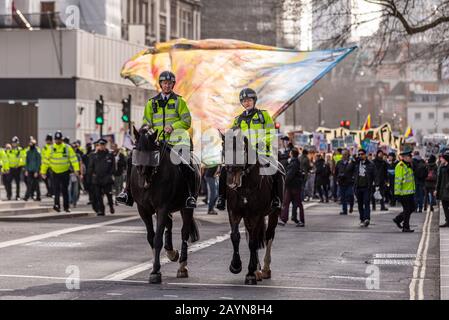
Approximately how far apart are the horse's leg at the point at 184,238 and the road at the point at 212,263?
0.50ft

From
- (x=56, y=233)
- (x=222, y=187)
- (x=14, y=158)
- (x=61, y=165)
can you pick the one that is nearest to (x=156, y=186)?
(x=222, y=187)

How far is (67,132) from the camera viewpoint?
67000 mm

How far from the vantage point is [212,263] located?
17.7m

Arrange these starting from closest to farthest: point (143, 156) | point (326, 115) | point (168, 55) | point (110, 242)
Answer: point (143, 156) < point (110, 242) < point (168, 55) < point (326, 115)

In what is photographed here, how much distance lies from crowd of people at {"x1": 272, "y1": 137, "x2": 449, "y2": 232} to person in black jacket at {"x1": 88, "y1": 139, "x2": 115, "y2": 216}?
4.23m

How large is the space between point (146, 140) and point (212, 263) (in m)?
3.27

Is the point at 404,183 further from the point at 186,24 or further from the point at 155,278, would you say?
the point at 186,24

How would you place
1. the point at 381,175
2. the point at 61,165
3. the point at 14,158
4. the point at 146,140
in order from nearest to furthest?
the point at 146,140 → the point at 61,165 → the point at 381,175 → the point at 14,158

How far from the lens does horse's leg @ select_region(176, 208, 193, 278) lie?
615 inches

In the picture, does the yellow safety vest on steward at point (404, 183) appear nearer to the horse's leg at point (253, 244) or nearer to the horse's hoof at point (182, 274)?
the horse's leg at point (253, 244)

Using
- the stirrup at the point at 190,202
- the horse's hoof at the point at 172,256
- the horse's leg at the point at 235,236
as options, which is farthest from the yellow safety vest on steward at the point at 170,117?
the horse's hoof at the point at 172,256
